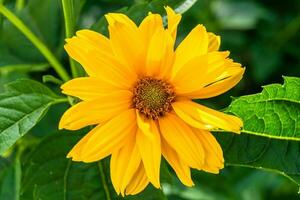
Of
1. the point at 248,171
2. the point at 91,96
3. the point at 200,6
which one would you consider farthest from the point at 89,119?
the point at 200,6

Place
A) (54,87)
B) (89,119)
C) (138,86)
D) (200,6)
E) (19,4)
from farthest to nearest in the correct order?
(200,6), (54,87), (19,4), (138,86), (89,119)

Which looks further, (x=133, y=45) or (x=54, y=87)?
(x=54, y=87)

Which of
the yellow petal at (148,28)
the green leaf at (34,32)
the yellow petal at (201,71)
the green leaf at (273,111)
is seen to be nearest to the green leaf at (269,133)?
the green leaf at (273,111)

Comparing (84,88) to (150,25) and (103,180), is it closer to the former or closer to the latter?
(150,25)

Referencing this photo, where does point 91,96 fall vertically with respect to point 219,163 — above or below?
above

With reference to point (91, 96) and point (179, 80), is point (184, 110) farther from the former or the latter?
point (91, 96)

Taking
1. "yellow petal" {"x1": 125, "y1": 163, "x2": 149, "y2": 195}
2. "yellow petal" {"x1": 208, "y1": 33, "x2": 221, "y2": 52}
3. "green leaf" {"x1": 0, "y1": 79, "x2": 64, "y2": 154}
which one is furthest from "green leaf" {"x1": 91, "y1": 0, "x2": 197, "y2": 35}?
"yellow petal" {"x1": 125, "y1": 163, "x2": 149, "y2": 195}

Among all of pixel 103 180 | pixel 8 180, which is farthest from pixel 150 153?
pixel 8 180
